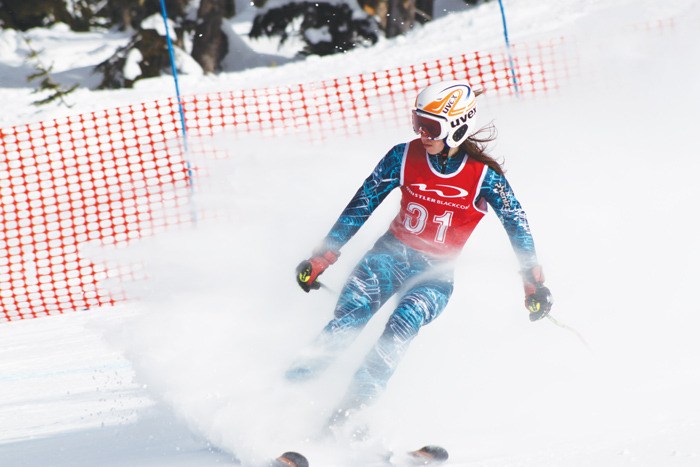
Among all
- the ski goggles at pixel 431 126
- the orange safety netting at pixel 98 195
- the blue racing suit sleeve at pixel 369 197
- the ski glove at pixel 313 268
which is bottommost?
the orange safety netting at pixel 98 195

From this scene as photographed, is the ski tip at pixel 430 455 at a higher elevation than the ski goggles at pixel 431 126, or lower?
lower

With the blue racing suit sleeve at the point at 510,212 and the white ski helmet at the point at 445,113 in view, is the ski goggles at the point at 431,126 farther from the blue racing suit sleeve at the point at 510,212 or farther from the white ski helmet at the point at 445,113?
the blue racing suit sleeve at the point at 510,212

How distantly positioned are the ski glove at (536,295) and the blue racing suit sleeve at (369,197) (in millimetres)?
862

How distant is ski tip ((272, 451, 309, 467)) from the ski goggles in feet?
5.70

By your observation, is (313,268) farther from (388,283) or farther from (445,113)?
(445,113)

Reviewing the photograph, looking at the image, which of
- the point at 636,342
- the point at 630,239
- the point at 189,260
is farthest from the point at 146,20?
the point at 636,342

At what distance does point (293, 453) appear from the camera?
14.0 feet

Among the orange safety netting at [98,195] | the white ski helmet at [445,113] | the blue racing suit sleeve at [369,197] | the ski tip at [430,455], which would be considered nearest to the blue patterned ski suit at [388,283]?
the blue racing suit sleeve at [369,197]

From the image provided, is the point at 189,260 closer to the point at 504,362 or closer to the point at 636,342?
the point at 504,362

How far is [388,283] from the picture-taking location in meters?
5.05

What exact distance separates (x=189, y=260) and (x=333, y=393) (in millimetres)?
3704

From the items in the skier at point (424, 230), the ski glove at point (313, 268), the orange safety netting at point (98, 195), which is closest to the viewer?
the skier at point (424, 230)

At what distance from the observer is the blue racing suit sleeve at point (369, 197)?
515 centimetres

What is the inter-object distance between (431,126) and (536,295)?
3.38 feet
